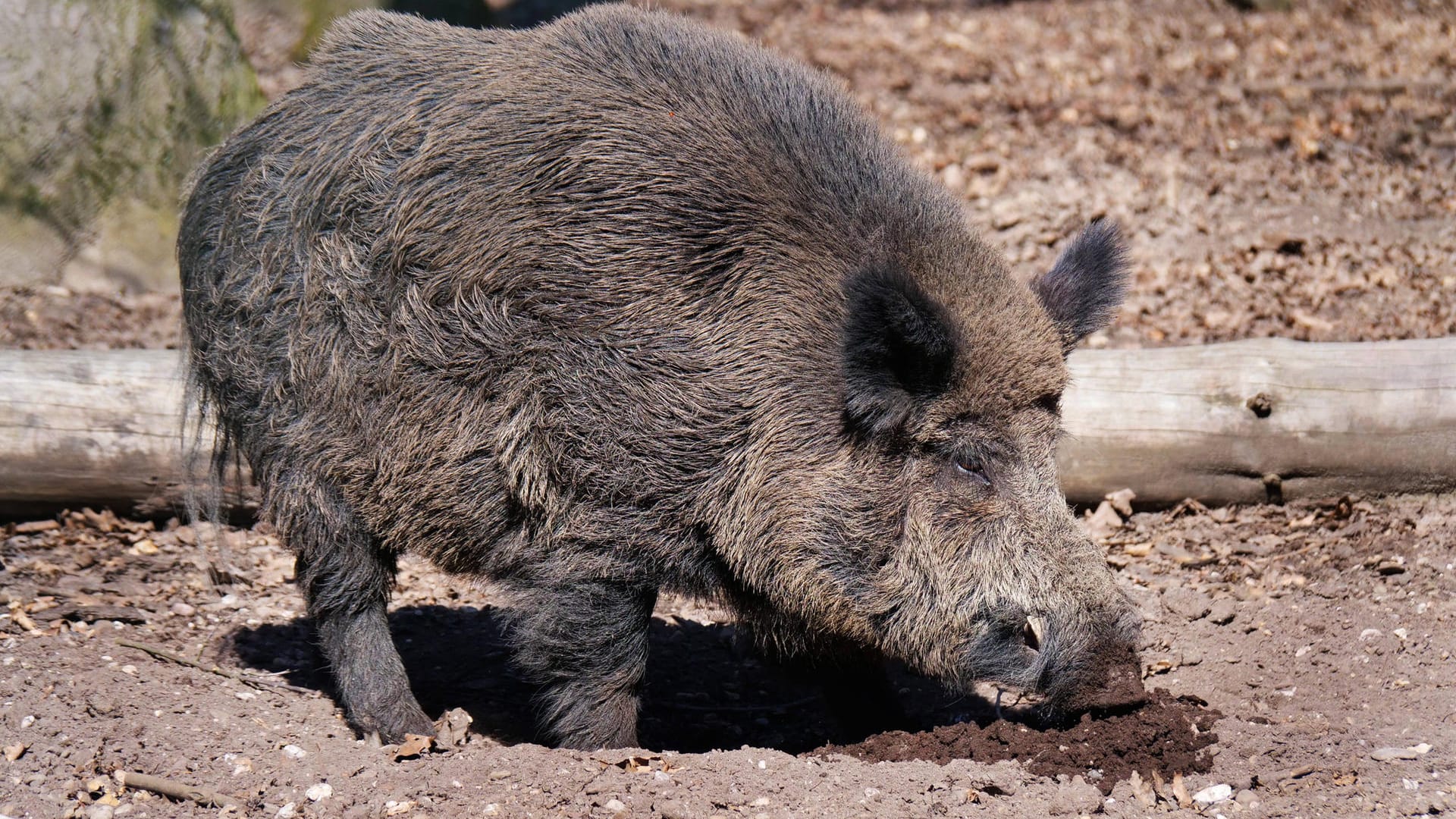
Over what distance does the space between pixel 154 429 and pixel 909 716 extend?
3.48 m

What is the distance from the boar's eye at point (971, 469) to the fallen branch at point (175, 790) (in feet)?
7.92

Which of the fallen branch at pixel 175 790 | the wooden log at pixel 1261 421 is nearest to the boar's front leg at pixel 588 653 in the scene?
the fallen branch at pixel 175 790

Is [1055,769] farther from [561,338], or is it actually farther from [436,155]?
[436,155]

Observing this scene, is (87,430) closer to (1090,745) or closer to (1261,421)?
(1090,745)

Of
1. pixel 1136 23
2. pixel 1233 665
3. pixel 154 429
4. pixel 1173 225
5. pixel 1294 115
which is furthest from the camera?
pixel 1136 23

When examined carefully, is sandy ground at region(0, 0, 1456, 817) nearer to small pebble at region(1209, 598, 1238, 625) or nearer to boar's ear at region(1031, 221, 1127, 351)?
small pebble at region(1209, 598, 1238, 625)

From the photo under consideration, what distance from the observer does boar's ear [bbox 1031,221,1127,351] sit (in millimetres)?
4203

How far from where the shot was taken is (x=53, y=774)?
149 inches

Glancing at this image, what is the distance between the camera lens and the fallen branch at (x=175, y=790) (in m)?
3.74

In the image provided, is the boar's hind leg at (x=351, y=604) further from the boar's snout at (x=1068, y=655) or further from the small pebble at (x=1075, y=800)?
the small pebble at (x=1075, y=800)

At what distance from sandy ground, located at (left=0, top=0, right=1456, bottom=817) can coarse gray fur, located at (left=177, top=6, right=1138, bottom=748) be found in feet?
1.53

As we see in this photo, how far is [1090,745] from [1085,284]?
1505mm

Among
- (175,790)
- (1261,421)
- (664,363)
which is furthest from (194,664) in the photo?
(1261,421)

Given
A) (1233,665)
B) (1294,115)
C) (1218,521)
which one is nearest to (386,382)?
(1233,665)
